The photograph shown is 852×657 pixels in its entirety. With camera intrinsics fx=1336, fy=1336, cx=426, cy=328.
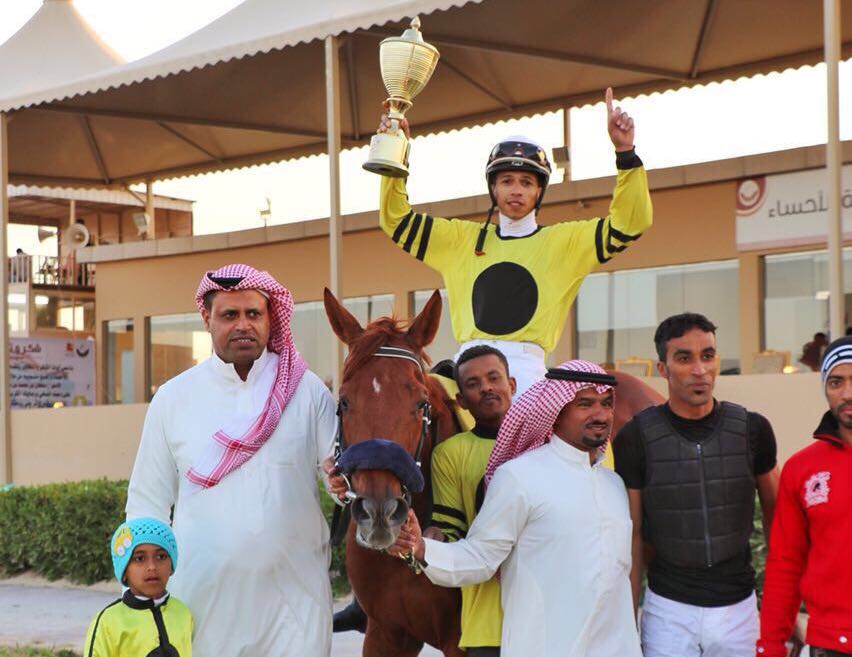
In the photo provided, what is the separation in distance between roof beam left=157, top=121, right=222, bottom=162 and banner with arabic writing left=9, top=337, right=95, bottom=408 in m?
4.35

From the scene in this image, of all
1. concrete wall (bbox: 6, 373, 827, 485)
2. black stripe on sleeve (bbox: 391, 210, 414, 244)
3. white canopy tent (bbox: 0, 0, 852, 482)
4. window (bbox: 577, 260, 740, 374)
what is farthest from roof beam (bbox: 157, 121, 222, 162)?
black stripe on sleeve (bbox: 391, 210, 414, 244)

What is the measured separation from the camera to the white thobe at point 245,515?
4.11 m

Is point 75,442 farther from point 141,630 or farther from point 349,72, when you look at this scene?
point 141,630

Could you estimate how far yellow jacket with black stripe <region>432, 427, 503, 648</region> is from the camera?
4117 millimetres

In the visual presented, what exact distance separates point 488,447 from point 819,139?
35.2 ft

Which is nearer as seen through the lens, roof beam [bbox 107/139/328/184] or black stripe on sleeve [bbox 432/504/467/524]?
black stripe on sleeve [bbox 432/504/467/524]

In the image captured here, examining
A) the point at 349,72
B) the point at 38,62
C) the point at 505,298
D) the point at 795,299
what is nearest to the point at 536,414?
the point at 505,298

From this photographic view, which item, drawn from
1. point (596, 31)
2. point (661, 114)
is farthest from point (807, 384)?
point (661, 114)

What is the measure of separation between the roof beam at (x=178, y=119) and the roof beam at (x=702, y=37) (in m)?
4.30

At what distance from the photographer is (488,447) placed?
4434mm

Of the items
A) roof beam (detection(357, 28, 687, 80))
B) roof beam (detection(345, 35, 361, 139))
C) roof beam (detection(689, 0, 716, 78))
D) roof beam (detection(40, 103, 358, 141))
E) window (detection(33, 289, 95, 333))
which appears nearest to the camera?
roof beam (detection(357, 28, 687, 80))

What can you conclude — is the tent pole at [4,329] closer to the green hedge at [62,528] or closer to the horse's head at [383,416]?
the green hedge at [62,528]

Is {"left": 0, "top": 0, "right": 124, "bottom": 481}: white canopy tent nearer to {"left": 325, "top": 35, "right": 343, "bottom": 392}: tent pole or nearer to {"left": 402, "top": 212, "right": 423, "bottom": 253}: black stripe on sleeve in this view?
{"left": 325, "top": 35, "right": 343, "bottom": 392}: tent pole

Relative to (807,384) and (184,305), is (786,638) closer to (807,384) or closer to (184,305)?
(807,384)
